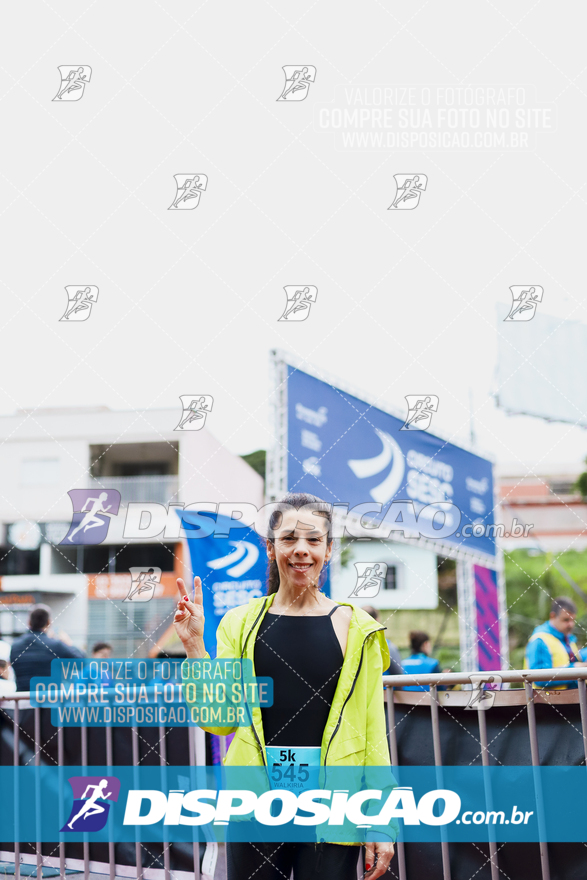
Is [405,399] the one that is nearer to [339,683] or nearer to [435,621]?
[339,683]

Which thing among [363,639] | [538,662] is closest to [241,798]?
[363,639]

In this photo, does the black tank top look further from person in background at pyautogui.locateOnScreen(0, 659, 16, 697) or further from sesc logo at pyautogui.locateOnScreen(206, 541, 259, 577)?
person in background at pyautogui.locateOnScreen(0, 659, 16, 697)

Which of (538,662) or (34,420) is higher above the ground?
(34,420)

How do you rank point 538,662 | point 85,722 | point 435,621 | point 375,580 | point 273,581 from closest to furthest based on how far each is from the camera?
point 273,581 → point 85,722 → point 375,580 → point 538,662 → point 435,621

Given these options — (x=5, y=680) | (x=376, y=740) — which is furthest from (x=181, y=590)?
(x=5, y=680)

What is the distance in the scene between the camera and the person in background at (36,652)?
5.38 metres

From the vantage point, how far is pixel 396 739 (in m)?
3.08

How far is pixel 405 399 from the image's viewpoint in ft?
20.3

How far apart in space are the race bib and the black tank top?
18mm

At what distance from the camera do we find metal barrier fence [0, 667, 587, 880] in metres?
2.76

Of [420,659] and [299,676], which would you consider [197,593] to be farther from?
[420,659]

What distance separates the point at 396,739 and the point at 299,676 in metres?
1.31

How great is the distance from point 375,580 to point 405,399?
164 centimetres

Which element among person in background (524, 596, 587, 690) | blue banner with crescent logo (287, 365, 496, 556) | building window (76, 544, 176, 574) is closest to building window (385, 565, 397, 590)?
building window (76, 544, 176, 574)
